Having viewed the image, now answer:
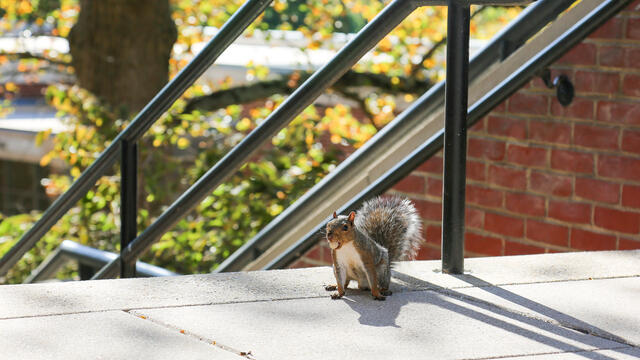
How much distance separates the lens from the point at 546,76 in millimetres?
3791

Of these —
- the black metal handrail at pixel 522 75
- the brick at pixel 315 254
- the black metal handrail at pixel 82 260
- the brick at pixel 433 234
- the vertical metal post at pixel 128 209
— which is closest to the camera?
the vertical metal post at pixel 128 209

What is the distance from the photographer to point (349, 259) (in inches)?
90.5

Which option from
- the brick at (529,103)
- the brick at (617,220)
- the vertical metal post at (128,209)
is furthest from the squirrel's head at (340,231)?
the brick at (529,103)

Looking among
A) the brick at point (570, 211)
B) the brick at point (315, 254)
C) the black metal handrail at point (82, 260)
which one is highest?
the brick at point (570, 211)

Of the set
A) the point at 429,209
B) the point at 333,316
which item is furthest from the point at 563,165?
the point at 333,316

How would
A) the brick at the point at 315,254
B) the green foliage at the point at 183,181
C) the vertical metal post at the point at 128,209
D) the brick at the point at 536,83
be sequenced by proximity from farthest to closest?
the green foliage at the point at 183,181, the brick at the point at 315,254, the brick at the point at 536,83, the vertical metal post at the point at 128,209

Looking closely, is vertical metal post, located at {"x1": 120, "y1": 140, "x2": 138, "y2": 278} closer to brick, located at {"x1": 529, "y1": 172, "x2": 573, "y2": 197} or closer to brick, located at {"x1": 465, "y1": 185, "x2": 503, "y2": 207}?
brick, located at {"x1": 465, "y1": 185, "x2": 503, "y2": 207}

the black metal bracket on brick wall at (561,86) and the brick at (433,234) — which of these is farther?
the brick at (433,234)

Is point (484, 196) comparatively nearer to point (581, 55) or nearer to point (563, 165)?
point (563, 165)

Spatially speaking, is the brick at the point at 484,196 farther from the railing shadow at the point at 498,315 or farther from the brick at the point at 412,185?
the railing shadow at the point at 498,315

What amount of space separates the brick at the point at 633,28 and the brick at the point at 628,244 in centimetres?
86

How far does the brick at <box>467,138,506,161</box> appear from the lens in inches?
159

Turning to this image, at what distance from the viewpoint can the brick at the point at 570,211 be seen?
12.3 feet

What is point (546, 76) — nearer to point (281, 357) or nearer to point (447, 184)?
point (447, 184)
